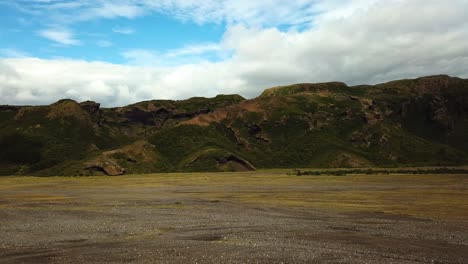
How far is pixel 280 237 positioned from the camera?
105 ft

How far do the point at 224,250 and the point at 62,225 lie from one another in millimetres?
18184

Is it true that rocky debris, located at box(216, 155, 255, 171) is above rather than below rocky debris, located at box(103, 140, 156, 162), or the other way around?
below

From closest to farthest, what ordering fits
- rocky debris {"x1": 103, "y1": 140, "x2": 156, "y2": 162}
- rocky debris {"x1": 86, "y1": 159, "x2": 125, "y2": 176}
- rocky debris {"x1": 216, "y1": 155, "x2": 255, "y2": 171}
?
rocky debris {"x1": 86, "y1": 159, "x2": 125, "y2": 176} < rocky debris {"x1": 103, "y1": 140, "x2": 156, "y2": 162} < rocky debris {"x1": 216, "y1": 155, "x2": 255, "y2": 171}

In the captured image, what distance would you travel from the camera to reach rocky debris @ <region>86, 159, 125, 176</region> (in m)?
158

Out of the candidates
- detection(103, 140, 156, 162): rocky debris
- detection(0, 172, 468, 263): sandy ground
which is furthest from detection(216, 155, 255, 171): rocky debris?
detection(0, 172, 468, 263): sandy ground

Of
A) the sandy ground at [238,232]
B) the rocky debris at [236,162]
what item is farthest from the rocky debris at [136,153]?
the sandy ground at [238,232]

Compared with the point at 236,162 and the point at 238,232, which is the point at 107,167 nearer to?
the point at 236,162

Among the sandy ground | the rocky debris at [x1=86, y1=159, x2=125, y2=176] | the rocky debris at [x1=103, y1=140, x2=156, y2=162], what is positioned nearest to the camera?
the sandy ground

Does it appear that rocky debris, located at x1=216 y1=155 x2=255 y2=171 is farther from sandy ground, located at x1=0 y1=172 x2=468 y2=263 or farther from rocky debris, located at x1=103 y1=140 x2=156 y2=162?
sandy ground, located at x1=0 y1=172 x2=468 y2=263

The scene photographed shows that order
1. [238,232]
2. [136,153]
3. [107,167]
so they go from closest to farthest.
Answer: [238,232] → [107,167] → [136,153]

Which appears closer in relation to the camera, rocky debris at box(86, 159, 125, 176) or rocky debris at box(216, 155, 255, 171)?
rocky debris at box(86, 159, 125, 176)

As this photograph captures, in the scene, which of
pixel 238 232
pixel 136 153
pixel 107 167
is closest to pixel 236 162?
pixel 136 153

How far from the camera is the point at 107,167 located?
158750 mm

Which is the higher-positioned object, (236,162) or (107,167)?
(107,167)
